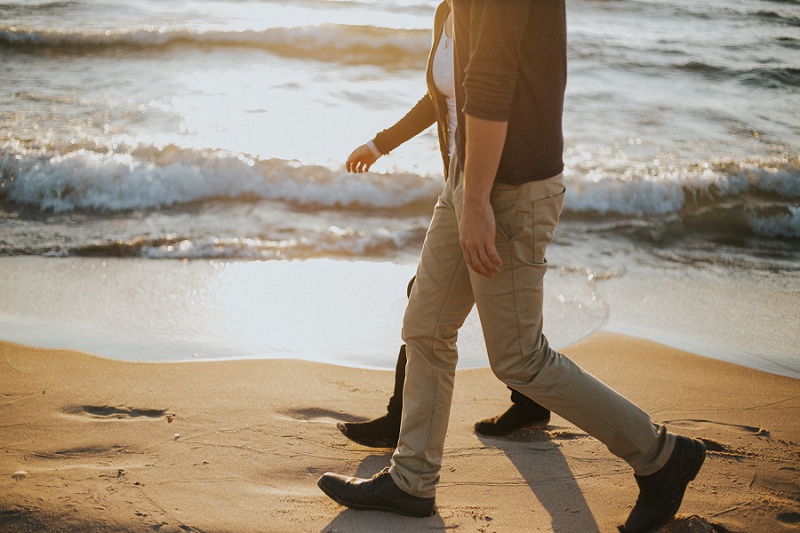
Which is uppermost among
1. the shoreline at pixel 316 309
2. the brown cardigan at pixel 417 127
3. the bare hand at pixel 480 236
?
the brown cardigan at pixel 417 127

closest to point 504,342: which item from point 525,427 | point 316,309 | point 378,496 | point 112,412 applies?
point 378,496

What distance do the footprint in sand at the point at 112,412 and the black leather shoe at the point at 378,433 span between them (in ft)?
2.68

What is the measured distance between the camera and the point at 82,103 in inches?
340

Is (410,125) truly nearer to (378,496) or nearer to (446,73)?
(446,73)

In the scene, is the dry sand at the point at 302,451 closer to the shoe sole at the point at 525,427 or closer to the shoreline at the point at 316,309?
the shoe sole at the point at 525,427

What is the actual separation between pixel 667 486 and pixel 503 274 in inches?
34.4

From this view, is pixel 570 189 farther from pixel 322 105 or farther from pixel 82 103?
pixel 82 103

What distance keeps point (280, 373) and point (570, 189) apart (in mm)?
4046

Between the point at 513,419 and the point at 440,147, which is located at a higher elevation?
the point at 440,147

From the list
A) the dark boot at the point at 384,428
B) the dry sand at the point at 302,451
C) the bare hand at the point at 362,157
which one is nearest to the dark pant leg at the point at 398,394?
the dark boot at the point at 384,428

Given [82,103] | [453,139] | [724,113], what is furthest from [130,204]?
[724,113]

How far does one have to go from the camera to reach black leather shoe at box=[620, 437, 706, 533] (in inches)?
90.7

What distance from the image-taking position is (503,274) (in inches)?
81.8

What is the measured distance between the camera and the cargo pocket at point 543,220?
2043mm
